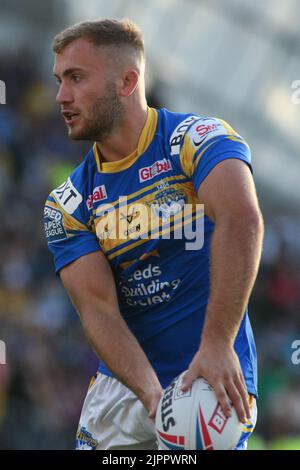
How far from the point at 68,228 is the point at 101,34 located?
0.94 m

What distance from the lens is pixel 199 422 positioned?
426 cm

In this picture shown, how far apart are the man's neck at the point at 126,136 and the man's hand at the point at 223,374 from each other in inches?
45.3

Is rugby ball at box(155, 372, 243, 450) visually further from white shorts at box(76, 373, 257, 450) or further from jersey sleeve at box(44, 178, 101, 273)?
jersey sleeve at box(44, 178, 101, 273)

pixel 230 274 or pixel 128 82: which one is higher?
pixel 128 82

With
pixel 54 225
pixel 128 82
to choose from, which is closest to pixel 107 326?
pixel 54 225

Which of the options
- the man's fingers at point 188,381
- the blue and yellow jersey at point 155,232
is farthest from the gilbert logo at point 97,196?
the man's fingers at point 188,381

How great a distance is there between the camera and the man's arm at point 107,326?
472 centimetres

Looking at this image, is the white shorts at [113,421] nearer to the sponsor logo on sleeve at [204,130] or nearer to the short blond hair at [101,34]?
the sponsor logo on sleeve at [204,130]

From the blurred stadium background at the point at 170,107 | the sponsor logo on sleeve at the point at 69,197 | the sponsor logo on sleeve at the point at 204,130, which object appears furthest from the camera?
the blurred stadium background at the point at 170,107

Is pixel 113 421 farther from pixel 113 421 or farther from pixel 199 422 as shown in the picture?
pixel 199 422

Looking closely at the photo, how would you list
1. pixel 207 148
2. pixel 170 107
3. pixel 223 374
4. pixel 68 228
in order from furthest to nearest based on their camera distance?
pixel 170 107 → pixel 68 228 → pixel 207 148 → pixel 223 374

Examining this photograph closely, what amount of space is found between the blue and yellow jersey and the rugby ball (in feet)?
1.83

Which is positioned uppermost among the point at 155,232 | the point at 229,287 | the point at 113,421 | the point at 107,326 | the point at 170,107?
the point at 170,107

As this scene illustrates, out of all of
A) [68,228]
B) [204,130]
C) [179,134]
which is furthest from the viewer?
[68,228]
